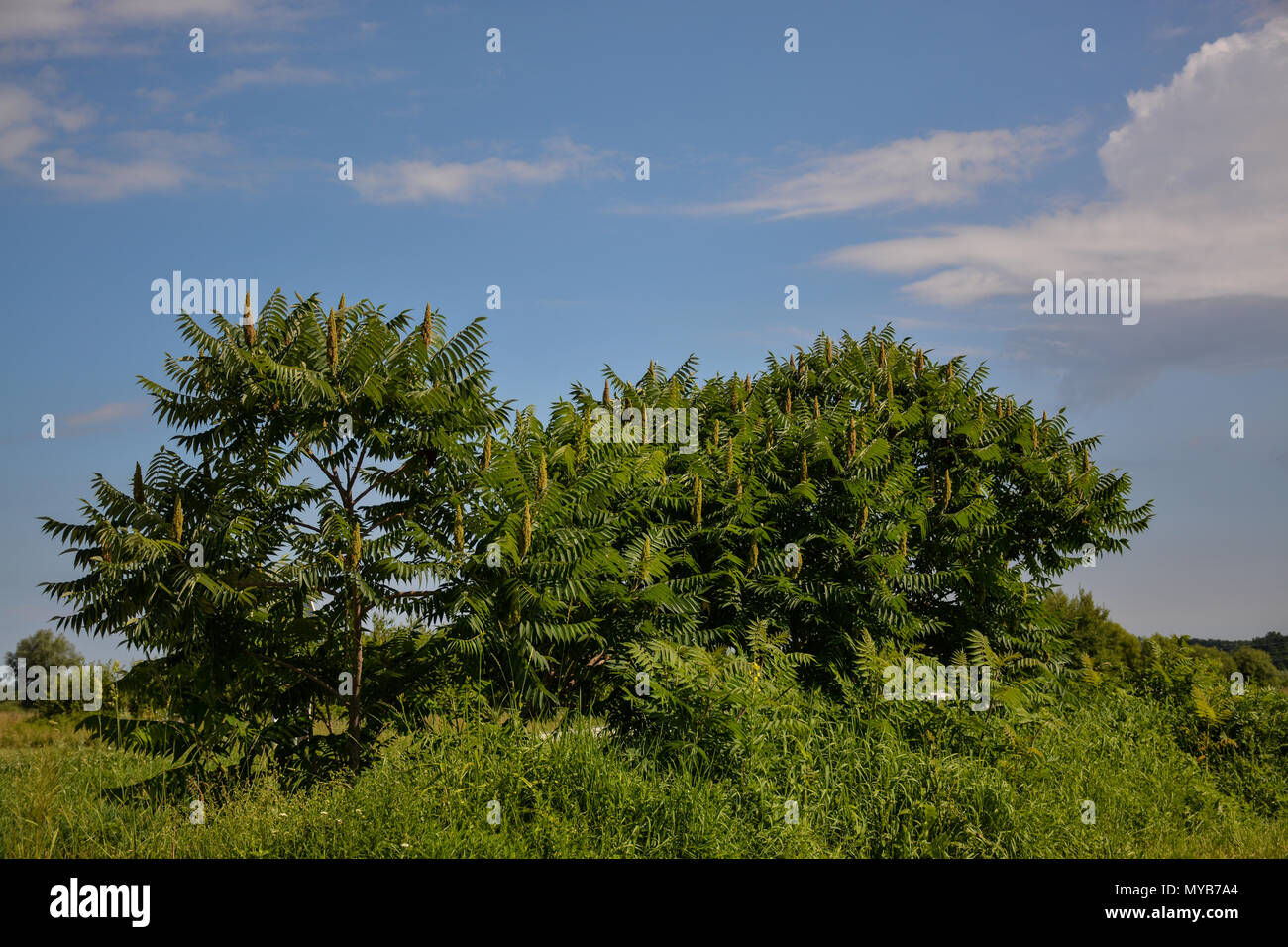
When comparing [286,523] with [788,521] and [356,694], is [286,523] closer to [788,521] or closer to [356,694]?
[356,694]

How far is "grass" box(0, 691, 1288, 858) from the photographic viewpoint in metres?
6.91

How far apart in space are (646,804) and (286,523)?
446 centimetres

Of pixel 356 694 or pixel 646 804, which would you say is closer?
pixel 646 804

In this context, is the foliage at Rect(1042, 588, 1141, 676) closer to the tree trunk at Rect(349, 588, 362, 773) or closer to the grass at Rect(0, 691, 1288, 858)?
the grass at Rect(0, 691, 1288, 858)

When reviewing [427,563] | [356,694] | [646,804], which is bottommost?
[646,804]

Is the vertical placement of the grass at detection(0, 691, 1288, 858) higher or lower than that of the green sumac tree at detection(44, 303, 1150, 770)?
lower

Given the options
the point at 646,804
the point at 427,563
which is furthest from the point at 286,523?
the point at 646,804

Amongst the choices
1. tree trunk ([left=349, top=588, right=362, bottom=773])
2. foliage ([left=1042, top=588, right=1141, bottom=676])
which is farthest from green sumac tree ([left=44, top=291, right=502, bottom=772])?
foliage ([left=1042, top=588, right=1141, bottom=676])

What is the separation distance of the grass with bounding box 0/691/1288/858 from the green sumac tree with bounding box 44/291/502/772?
979 millimetres

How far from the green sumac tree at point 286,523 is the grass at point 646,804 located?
0.98 m

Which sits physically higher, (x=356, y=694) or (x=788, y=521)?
(x=788, y=521)

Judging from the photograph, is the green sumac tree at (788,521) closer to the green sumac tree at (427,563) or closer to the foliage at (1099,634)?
the green sumac tree at (427,563)

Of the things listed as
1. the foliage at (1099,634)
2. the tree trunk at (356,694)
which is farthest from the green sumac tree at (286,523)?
the foliage at (1099,634)

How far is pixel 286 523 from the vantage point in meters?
9.17
